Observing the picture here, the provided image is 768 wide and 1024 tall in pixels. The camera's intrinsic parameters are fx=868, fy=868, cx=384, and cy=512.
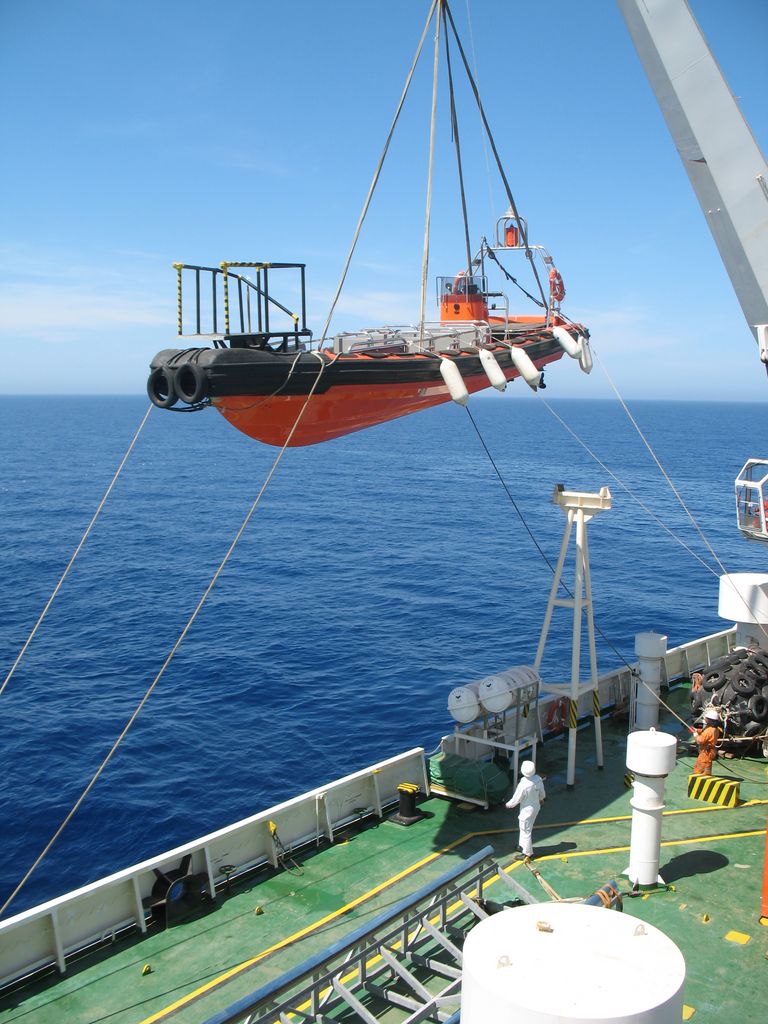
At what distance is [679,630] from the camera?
122ft

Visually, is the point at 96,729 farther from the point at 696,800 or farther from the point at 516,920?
the point at 516,920

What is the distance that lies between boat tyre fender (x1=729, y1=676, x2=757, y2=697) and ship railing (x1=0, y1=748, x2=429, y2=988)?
6.08 metres

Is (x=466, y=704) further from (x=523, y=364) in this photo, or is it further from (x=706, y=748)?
(x=523, y=364)

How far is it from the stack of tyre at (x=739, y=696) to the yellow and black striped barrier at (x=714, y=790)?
1.36m

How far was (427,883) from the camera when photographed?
470 inches

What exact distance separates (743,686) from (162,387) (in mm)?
11745

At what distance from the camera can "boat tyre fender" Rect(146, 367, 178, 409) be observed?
38.0 ft

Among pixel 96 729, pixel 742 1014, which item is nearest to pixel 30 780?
pixel 96 729

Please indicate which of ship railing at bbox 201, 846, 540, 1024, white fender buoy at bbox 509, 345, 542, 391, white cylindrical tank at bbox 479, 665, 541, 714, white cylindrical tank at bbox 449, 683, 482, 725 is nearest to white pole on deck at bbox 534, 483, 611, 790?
white cylindrical tank at bbox 479, 665, 541, 714

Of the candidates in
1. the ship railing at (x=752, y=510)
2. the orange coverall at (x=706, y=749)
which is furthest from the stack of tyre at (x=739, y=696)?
the ship railing at (x=752, y=510)

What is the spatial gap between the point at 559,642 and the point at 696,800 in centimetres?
2223

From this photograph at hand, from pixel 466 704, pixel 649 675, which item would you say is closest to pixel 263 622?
A: pixel 649 675

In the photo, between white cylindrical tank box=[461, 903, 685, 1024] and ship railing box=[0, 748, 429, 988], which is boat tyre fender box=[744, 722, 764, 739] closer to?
ship railing box=[0, 748, 429, 988]

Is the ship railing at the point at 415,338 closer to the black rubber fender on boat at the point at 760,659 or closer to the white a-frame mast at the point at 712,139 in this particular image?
the white a-frame mast at the point at 712,139
